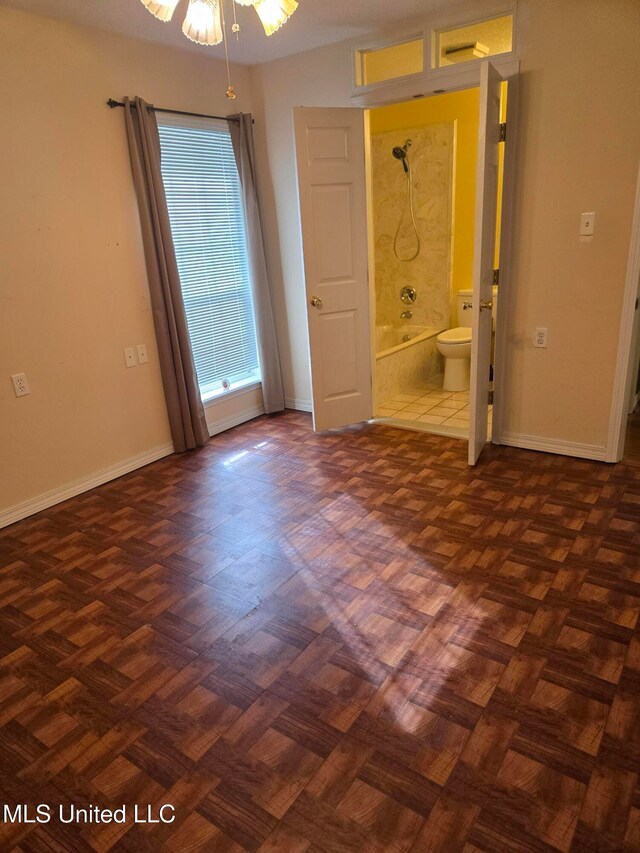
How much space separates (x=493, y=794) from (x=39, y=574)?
2101 mm

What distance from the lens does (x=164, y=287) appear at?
3.56 meters

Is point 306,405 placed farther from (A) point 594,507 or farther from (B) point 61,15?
(B) point 61,15

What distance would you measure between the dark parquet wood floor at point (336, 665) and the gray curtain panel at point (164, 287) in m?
0.79

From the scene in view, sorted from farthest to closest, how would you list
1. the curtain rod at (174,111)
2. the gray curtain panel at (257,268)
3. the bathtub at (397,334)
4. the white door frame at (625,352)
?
the bathtub at (397,334)
the gray curtain panel at (257,268)
the curtain rod at (174,111)
the white door frame at (625,352)

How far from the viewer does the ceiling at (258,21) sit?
279 cm

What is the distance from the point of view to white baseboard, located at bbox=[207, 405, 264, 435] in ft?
13.9

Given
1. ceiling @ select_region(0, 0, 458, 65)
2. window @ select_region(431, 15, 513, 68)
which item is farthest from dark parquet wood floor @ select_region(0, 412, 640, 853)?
ceiling @ select_region(0, 0, 458, 65)

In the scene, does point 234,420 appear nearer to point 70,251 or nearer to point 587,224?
point 70,251

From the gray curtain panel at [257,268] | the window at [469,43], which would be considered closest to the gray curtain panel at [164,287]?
the gray curtain panel at [257,268]

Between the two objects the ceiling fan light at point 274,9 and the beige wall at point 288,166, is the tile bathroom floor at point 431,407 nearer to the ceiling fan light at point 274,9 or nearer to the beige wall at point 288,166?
the beige wall at point 288,166

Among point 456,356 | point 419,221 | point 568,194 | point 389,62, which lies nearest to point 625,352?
point 568,194

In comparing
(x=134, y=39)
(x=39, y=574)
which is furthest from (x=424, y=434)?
(x=134, y=39)

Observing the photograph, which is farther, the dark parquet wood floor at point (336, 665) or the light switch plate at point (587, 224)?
the light switch plate at point (587, 224)

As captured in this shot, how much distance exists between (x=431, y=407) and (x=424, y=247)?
171 centimetres
